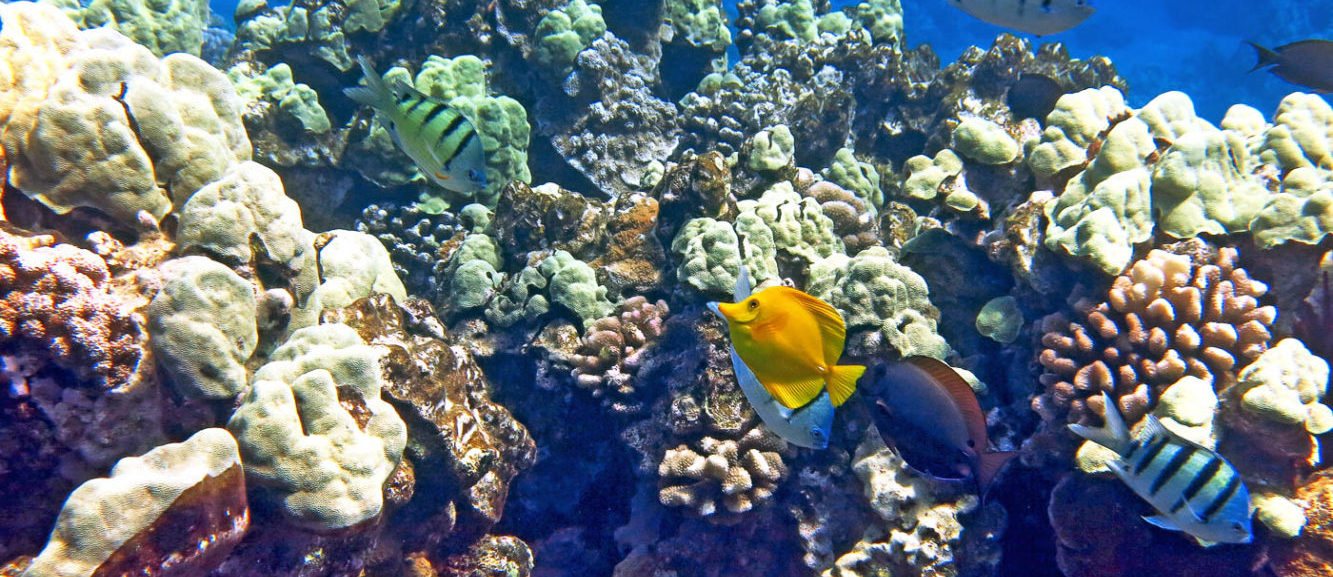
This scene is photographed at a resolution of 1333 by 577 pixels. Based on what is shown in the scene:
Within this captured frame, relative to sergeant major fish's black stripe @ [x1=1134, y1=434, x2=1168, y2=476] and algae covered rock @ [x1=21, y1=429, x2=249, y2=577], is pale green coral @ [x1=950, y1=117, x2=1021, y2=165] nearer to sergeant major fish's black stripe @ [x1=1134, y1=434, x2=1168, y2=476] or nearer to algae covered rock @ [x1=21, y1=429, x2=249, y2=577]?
sergeant major fish's black stripe @ [x1=1134, y1=434, x2=1168, y2=476]

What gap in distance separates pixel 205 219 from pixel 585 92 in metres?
4.42

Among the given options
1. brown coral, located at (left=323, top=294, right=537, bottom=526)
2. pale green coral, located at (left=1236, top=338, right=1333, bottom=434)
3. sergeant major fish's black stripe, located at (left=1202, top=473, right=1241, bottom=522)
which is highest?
pale green coral, located at (left=1236, top=338, right=1333, bottom=434)

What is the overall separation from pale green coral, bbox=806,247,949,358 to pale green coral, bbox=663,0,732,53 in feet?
17.5

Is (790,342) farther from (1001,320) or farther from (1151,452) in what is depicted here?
(1001,320)

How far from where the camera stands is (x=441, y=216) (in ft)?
19.9

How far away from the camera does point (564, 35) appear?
6.65 m

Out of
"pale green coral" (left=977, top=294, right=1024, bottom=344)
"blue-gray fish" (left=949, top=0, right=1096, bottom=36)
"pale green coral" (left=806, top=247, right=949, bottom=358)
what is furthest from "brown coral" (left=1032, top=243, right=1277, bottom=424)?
"blue-gray fish" (left=949, top=0, right=1096, bottom=36)

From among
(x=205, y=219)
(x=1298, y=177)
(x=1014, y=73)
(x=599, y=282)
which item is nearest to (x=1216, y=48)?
(x=1014, y=73)

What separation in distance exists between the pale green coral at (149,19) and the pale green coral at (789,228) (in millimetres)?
7250

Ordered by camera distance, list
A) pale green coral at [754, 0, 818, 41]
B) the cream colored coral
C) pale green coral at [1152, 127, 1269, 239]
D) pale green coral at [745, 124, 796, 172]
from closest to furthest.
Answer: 1. the cream colored coral
2. pale green coral at [1152, 127, 1269, 239]
3. pale green coral at [745, 124, 796, 172]
4. pale green coral at [754, 0, 818, 41]

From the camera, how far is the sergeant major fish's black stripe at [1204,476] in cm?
249

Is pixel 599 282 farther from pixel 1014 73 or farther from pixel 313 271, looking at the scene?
pixel 1014 73

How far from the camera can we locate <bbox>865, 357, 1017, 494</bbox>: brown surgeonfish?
262 cm

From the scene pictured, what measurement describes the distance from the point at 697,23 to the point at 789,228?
A: 489cm
